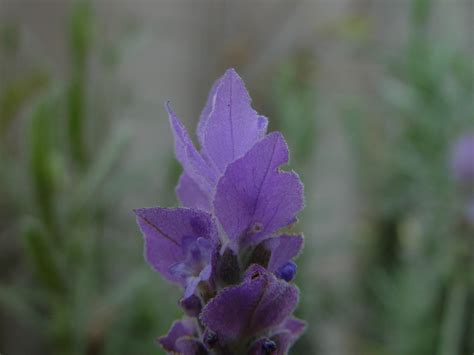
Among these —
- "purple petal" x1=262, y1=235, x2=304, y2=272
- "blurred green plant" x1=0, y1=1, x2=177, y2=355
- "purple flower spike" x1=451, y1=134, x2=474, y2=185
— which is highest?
"purple flower spike" x1=451, y1=134, x2=474, y2=185

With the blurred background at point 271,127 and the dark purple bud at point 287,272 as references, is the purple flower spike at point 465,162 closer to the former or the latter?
the blurred background at point 271,127

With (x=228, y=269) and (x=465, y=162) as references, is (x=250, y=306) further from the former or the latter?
(x=465, y=162)

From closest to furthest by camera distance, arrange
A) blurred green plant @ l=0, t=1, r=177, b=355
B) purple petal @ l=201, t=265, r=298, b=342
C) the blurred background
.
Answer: purple petal @ l=201, t=265, r=298, b=342 < blurred green plant @ l=0, t=1, r=177, b=355 < the blurred background

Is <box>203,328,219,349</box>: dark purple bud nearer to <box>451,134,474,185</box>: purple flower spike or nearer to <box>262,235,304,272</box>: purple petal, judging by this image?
<box>262,235,304,272</box>: purple petal

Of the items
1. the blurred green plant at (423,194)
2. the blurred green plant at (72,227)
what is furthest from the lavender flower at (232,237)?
the blurred green plant at (423,194)

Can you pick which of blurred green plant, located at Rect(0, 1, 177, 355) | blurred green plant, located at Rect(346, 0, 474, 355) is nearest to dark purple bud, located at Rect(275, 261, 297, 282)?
blurred green plant, located at Rect(0, 1, 177, 355)
